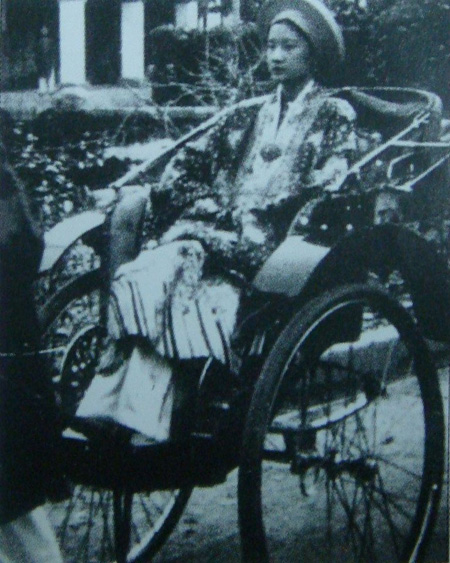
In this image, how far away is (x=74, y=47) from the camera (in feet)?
8.67

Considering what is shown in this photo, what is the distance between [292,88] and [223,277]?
607 millimetres

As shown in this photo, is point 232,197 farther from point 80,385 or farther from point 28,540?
point 28,540

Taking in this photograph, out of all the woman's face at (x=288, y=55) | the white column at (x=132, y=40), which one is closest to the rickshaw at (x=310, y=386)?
the woman's face at (x=288, y=55)

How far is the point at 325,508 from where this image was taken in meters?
2.90

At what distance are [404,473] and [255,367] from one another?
716mm

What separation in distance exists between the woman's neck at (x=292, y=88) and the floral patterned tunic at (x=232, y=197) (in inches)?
0.6

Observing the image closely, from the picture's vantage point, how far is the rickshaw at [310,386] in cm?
247

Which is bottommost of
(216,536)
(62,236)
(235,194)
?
(216,536)

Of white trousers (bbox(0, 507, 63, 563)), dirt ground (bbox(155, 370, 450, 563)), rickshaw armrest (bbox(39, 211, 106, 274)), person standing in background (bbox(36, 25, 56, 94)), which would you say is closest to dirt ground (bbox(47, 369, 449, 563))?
dirt ground (bbox(155, 370, 450, 563))

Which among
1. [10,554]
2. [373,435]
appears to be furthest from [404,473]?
[10,554]

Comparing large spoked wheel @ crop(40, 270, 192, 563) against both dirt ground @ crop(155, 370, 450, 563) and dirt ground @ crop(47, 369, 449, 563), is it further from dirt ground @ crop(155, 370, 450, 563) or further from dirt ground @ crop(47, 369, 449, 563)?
dirt ground @ crop(155, 370, 450, 563)

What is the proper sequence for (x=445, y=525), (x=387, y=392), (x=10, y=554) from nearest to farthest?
(x=10, y=554), (x=387, y=392), (x=445, y=525)

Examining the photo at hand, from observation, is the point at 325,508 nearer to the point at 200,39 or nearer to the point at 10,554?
the point at 10,554

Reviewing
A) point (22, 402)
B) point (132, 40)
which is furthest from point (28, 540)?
point (132, 40)
